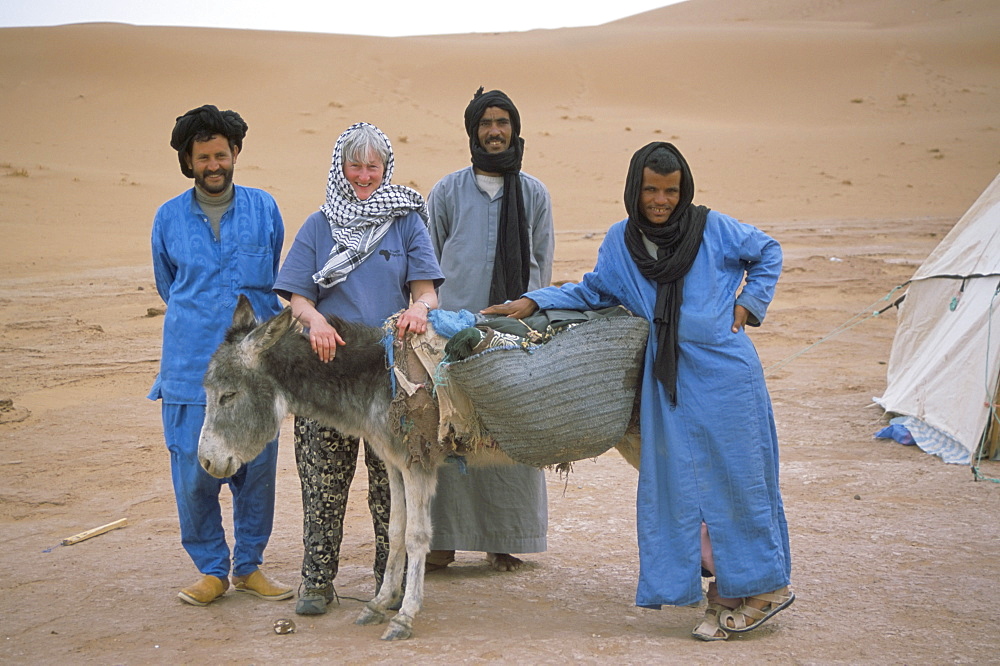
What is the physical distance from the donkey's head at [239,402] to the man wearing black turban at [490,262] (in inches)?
49.6

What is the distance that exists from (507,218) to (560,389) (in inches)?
54.5

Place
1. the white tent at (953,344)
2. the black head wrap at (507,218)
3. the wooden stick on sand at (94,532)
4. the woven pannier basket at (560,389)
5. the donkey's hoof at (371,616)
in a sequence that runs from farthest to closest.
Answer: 1. the white tent at (953,344)
2. the wooden stick on sand at (94,532)
3. the black head wrap at (507,218)
4. the donkey's hoof at (371,616)
5. the woven pannier basket at (560,389)

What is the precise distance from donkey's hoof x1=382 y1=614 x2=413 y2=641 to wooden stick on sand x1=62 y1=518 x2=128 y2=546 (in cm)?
259

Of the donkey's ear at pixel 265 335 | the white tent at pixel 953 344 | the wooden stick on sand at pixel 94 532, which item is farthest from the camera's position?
the white tent at pixel 953 344

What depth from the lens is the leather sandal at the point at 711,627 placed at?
4.03 metres

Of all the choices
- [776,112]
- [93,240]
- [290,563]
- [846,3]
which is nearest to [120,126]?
[93,240]

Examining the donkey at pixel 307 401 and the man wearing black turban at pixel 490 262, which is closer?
the donkey at pixel 307 401

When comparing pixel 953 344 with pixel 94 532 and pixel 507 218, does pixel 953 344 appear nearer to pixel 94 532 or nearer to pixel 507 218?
pixel 507 218

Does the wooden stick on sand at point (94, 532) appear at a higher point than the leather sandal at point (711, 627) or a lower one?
lower

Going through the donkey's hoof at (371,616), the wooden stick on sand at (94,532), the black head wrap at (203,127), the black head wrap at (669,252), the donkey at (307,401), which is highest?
the black head wrap at (203,127)

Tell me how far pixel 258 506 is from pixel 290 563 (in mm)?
851

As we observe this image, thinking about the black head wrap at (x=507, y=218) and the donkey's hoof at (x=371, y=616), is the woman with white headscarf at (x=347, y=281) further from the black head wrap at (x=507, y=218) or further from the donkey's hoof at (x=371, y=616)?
the black head wrap at (x=507, y=218)

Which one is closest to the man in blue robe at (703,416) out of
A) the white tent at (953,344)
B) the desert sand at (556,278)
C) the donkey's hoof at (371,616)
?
the desert sand at (556,278)

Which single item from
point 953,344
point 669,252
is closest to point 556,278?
point 953,344
